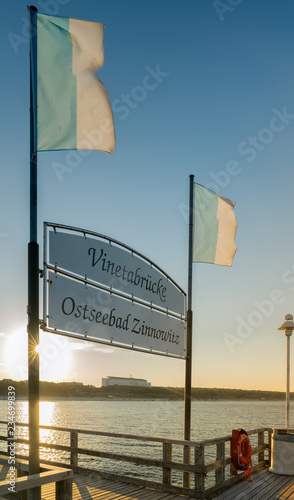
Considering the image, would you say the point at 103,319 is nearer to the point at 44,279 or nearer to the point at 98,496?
Answer: the point at 44,279

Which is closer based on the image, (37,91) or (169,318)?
(37,91)

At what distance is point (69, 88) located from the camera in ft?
20.2

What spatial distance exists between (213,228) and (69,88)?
6.00 meters

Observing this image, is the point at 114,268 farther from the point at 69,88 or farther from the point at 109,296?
the point at 69,88

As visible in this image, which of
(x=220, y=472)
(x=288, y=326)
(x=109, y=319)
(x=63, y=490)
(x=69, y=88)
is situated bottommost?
(x=220, y=472)

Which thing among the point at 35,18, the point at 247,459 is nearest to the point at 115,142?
the point at 35,18

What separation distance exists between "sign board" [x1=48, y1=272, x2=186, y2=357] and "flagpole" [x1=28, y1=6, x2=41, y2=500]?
0.81m

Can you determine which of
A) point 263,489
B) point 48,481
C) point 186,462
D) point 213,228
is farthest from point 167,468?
point 213,228

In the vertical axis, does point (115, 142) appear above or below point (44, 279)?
above

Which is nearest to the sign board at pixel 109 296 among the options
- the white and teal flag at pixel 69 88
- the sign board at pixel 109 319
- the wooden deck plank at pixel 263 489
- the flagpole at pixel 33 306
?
the sign board at pixel 109 319

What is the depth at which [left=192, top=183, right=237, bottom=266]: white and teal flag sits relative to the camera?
10.9 meters

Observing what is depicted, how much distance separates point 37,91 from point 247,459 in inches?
313

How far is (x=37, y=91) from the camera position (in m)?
5.92

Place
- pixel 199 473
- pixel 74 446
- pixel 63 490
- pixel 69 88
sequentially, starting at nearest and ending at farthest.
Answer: pixel 63 490
pixel 69 88
pixel 199 473
pixel 74 446
